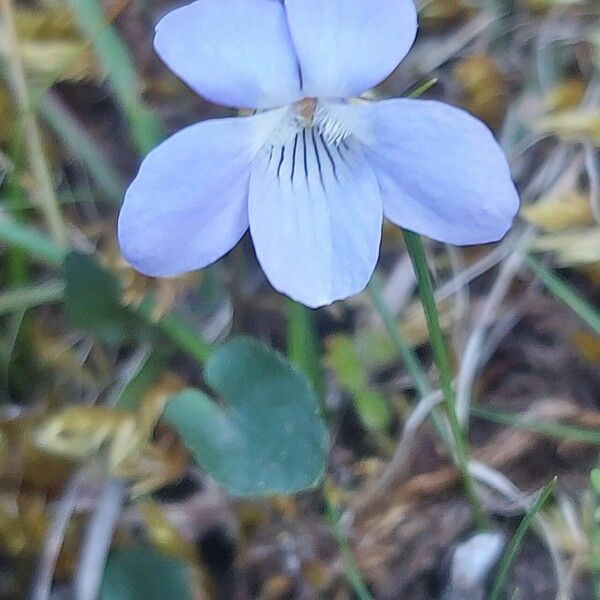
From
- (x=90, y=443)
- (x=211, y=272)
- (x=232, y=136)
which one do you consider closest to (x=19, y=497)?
(x=90, y=443)

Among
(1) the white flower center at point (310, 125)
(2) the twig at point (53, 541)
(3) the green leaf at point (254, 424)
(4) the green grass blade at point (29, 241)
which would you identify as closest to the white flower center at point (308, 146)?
(1) the white flower center at point (310, 125)

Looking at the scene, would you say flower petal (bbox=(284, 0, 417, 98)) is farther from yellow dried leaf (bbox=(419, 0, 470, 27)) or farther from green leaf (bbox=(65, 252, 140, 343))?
yellow dried leaf (bbox=(419, 0, 470, 27))

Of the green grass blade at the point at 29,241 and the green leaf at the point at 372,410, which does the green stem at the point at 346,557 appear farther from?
the green grass blade at the point at 29,241

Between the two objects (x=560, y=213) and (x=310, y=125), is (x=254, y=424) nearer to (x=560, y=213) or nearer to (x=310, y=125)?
(x=310, y=125)

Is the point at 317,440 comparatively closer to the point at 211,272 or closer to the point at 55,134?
the point at 211,272

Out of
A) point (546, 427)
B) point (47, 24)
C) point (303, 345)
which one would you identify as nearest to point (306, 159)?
point (303, 345)

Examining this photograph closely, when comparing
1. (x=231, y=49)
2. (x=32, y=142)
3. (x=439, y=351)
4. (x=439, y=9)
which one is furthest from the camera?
(x=439, y=9)
